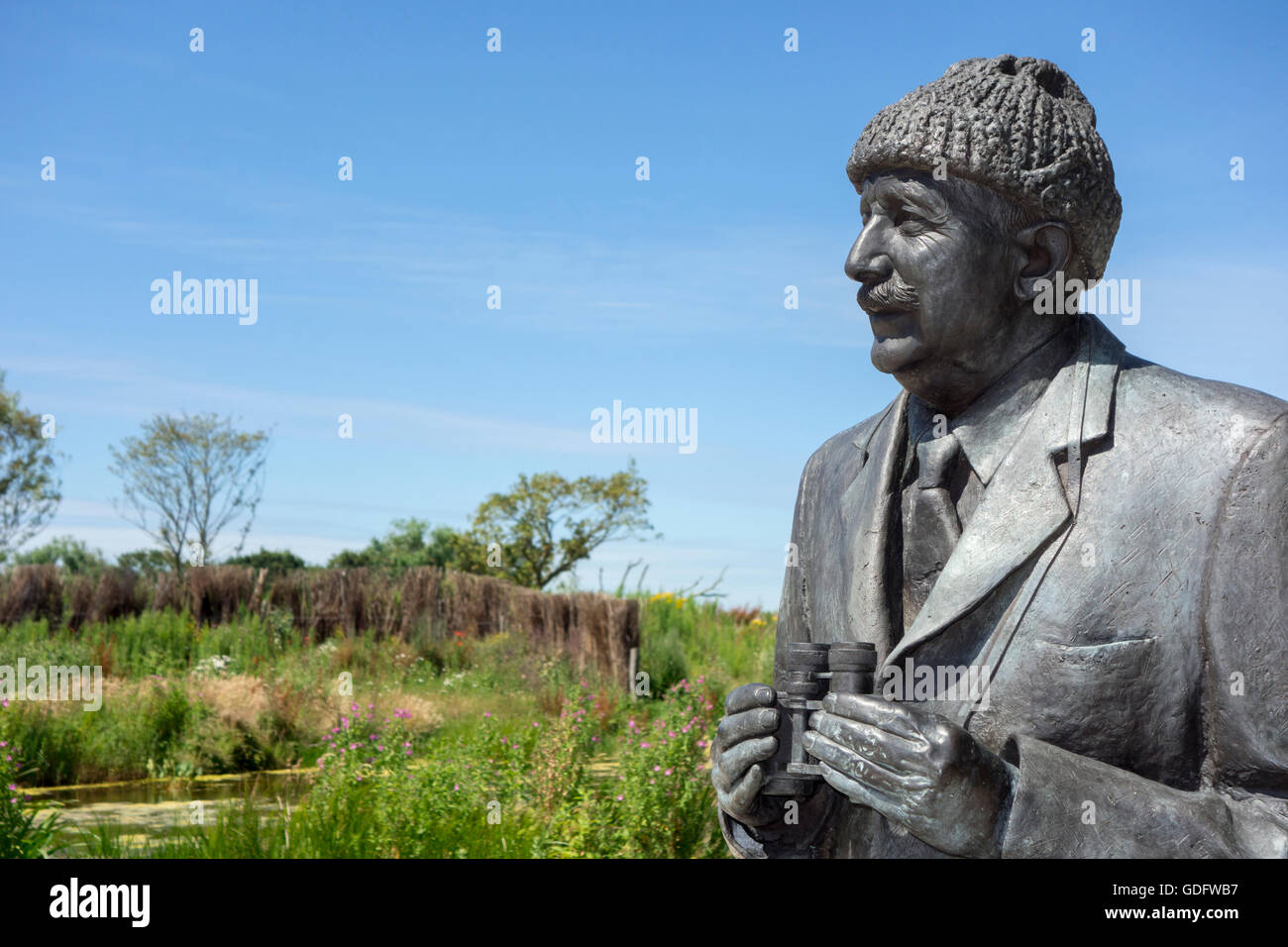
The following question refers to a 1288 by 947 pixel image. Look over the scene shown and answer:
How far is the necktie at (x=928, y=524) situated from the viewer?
7.52 ft

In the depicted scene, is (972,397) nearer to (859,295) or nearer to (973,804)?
(859,295)

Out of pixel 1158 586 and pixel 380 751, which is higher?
pixel 1158 586

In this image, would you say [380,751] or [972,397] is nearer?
[972,397]

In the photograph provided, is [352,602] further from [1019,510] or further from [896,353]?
[1019,510]

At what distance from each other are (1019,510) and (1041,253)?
21.5 inches

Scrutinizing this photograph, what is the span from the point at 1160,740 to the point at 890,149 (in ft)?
4.01

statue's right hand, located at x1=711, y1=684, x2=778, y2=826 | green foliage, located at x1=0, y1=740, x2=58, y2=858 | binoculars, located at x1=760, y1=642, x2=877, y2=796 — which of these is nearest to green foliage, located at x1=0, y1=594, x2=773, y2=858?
green foliage, located at x1=0, y1=740, x2=58, y2=858

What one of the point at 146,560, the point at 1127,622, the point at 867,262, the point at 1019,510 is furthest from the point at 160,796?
the point at 146,560

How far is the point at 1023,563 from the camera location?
6.86ft

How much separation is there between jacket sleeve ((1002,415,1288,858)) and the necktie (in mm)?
414

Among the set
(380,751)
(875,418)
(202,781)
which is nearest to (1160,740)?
(875,418)

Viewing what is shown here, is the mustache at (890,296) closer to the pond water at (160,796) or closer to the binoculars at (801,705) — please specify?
the binoculars at (801,705)
